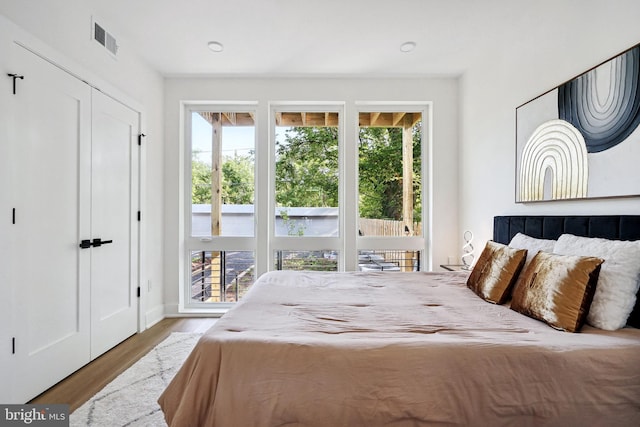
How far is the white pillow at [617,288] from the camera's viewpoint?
1292mm

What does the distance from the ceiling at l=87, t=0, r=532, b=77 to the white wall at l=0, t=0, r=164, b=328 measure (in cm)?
20

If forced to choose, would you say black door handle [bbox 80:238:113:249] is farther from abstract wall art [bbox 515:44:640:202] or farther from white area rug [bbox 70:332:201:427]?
abstract wall art [bbox 515:44:640:202]

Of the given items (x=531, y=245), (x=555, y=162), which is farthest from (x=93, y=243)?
(x=555, y=162)

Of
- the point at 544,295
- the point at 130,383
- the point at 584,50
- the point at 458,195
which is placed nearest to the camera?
the point at 544,295

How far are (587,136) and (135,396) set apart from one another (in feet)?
10.5

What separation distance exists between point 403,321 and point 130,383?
1.91 m

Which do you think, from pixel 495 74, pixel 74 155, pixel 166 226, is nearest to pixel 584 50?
pixel 495 74

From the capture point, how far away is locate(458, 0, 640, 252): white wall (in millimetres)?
1684

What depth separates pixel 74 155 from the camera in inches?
88.1

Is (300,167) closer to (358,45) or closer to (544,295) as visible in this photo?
(358,45)

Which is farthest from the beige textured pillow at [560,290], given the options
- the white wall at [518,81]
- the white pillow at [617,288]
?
the white wall at [518,81]

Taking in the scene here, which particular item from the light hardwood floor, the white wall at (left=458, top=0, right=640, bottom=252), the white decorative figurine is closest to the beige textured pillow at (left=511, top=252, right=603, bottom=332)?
the white wall at (left=458, top=0, right=640, bottom=252)

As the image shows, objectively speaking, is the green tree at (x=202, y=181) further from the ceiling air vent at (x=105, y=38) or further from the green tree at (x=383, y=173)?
the green tree at (x=383, y=173)

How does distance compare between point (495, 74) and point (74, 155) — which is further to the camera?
point (495, 74)
